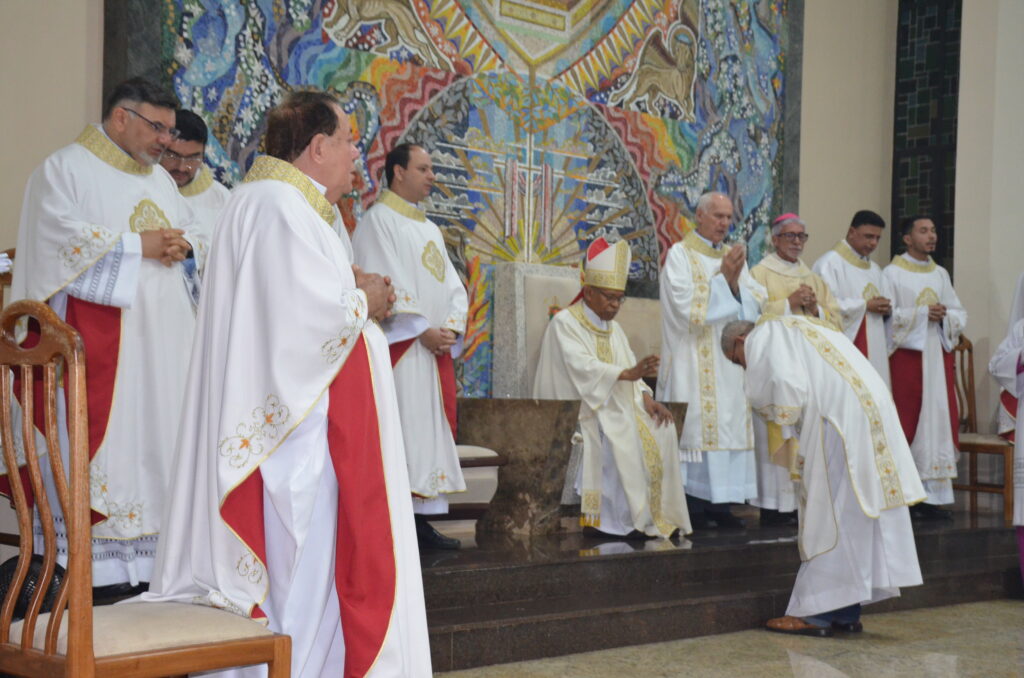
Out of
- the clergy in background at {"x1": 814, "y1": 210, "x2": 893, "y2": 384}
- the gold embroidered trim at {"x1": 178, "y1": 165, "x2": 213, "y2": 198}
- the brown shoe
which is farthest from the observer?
the clergy in background at {"x1": 814, "y1": 210, "x2": 893, "y2": 384}

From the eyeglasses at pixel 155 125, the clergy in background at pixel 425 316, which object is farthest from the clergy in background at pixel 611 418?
the eyeglasses at pixel 155 125

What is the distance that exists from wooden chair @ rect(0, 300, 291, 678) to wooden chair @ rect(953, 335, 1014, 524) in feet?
21.9

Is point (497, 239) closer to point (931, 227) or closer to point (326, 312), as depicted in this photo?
point (931, 227)

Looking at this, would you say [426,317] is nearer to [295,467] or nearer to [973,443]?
[295,467]

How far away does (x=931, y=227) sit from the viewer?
8.83 metres

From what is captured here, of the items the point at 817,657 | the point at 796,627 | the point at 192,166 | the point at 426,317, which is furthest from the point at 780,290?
the point at 192,166

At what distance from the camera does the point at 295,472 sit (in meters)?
3.02

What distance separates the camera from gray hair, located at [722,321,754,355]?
583cm

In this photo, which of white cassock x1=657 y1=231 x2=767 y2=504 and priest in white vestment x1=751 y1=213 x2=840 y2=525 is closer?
white cassock x1=657 y1=231 x2=767 y2=504

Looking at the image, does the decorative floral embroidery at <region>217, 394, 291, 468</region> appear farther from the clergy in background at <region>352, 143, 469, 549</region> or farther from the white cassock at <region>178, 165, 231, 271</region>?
the clergy in background at <region>352, 143, 469, 549</region>

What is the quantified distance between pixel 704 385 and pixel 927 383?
205 centimetres

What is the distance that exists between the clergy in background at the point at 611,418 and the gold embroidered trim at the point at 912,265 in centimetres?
275

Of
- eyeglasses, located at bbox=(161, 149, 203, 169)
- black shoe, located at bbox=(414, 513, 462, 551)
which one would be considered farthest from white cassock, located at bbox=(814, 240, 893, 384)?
eyeglasses, located at bbox=(161, 149, 203, 169)

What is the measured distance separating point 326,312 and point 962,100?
302 inches
